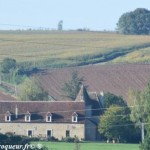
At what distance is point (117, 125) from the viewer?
75.1m

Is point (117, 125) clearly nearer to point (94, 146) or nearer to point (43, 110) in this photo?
point (43, 110)

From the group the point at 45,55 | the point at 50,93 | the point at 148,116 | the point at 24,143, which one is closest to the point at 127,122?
the point at 148,116

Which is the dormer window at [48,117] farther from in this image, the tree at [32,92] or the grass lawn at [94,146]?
the grass lawn at [94,146]

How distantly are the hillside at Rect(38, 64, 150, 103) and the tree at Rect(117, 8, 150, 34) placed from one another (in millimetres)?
43462

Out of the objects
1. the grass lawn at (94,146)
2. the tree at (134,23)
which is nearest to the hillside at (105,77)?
the grass lawn at (94,146)

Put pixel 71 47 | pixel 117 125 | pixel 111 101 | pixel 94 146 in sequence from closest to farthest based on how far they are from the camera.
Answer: pixel 94 146
pixel 117 125
pixel 111 101
pixel 71 47

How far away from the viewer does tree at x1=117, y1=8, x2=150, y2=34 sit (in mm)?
154875

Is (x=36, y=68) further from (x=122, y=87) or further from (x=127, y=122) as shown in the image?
(x=127, y=122)

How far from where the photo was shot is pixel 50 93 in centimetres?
9769

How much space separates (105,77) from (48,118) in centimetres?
2749

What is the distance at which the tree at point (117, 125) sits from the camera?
7425 centimetres

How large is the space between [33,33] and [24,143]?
10579 centimetres

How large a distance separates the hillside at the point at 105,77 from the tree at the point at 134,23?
43462 millimetres

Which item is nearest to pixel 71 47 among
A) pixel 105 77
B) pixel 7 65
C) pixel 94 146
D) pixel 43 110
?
pixel 7 65
